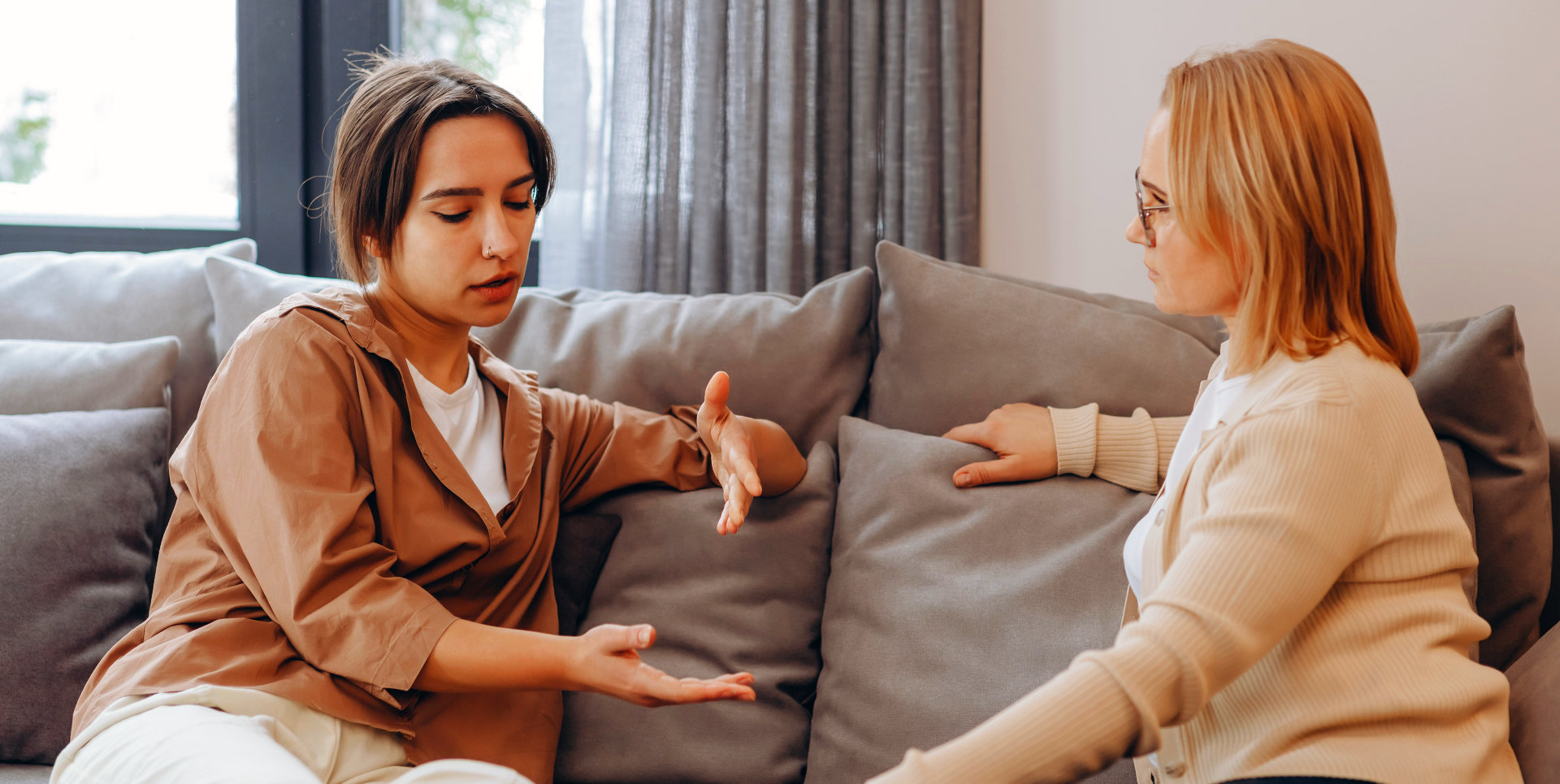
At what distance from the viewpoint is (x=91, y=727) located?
951 mm

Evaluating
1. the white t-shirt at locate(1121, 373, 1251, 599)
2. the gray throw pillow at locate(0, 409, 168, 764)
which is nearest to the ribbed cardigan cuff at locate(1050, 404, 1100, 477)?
the white t-shirt at locate(1121, 373, 1251, 599)

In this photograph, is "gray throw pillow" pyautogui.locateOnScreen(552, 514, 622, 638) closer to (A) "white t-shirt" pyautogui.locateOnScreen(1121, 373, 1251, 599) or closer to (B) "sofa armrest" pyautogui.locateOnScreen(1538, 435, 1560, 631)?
(A) "white t-shirt" pyautogui.locateOnScreen(1121, 373, 1251, 599)

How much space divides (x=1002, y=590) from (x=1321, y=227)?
56cm

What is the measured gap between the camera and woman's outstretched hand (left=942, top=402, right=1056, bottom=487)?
1262 mm

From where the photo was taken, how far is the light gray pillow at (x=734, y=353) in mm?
1454

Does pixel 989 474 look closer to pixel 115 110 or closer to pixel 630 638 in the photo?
pixel 630 638

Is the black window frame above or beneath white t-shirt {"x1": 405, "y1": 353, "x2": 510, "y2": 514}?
above

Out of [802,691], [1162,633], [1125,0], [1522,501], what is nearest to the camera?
[1162,633]

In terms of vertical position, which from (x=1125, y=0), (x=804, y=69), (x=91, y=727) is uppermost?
(x=1125, y=0)

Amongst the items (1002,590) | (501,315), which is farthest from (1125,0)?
(501,315)

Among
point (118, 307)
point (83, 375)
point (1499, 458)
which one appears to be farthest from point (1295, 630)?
point (118, 307)

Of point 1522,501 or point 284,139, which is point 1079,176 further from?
point 284,139

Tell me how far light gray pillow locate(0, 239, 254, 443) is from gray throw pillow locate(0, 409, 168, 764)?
0.61ft

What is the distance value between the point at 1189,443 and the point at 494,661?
0.77m
